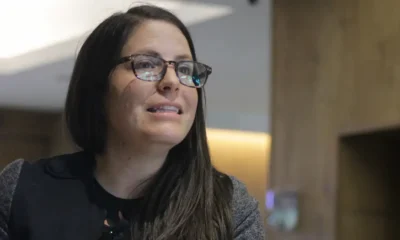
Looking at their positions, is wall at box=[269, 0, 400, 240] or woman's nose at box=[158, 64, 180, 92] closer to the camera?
woman's nose at box=[158, 64, 180, 92]

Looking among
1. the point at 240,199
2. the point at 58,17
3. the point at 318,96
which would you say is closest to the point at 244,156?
the point at 58,17

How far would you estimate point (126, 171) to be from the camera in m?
0.93

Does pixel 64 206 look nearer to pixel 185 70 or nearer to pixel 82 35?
pixel 185 70

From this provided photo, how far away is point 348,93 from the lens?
2.00m

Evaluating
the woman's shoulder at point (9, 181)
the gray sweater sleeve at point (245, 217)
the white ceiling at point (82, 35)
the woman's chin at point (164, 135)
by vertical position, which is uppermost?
the white ceiling at point (82, 35)

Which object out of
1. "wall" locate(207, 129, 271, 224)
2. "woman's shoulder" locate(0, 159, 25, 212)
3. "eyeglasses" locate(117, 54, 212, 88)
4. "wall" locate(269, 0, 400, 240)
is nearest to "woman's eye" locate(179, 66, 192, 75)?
"eyeglasses" locate(117, 54, 212, 88)

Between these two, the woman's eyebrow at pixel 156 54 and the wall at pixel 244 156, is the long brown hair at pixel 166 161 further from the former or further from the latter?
the wall at pixel 244 156

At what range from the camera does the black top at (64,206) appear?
902 millimetres

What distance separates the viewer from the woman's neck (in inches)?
36.4

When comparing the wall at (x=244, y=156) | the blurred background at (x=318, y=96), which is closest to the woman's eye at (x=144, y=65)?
the blurred background at (x=318, y=96)

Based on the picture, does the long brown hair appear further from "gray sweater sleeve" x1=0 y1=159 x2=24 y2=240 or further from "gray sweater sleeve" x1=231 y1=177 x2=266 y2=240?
"gray sweater sleeve" x1=0 y1=159 x2=24 y2=240

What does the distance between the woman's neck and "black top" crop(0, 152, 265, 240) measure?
1cm

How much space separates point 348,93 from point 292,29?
0.44 m

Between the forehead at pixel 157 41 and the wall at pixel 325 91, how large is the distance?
1.03 m
